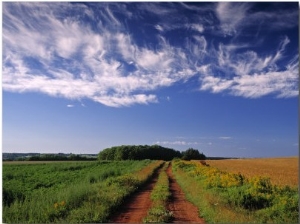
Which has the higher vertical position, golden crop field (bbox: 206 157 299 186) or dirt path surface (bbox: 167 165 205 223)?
golden crop field (bbox: 206 157 299 186)

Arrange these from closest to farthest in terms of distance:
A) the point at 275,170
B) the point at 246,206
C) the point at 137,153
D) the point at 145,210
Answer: the point at 145,210 < the point at 246,206 < the point at 275,170 < the point at 137,153

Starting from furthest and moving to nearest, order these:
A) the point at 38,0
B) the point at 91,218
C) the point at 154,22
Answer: the point at 154,22
the point at 38,0
the point at 91,218

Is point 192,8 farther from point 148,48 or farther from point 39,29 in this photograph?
point 39,29

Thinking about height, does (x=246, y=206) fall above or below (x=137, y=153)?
below

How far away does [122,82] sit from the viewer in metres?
11.3

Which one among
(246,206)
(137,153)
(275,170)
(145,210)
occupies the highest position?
(137,153)

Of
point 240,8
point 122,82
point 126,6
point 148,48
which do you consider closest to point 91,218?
point 122,82

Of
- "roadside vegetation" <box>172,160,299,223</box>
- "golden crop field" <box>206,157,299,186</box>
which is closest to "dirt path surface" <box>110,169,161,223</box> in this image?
"roadside vegetation" <box>172,160,299,223</box>

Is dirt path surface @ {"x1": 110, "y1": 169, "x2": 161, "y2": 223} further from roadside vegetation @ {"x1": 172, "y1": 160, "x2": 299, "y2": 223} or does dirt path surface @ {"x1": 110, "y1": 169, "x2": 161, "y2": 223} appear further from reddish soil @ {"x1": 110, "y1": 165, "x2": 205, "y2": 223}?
roadside vegetation @ {"x1": 172, "y1": 160, "x2": 299, "y2": 223}

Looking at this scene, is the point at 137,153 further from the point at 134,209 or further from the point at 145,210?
the point at 145,210

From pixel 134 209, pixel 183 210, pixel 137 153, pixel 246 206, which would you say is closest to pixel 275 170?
pixel 137 153

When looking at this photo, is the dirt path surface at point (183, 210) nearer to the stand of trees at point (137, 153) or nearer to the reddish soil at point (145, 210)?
the reddish soil at point (145, 210)

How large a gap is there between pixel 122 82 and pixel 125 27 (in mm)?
1573

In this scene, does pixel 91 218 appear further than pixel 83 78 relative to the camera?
No
